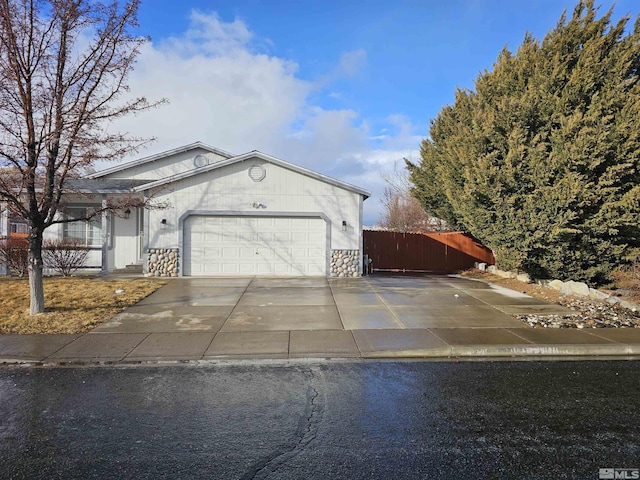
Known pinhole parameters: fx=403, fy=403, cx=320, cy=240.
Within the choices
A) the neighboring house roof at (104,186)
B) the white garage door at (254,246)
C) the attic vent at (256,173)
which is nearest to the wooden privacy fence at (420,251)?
the white garage door at (254,246)

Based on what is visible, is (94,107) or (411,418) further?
(94,107)

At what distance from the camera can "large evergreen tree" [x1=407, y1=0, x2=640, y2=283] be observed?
10.5 m

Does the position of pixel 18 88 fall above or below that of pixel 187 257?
above

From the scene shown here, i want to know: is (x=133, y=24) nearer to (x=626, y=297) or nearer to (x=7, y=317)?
(x=7, y=317)

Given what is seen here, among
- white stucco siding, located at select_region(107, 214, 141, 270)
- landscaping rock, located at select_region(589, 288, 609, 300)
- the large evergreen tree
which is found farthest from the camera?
white stucco siding, located at select_region(107, 214, 141, 270)

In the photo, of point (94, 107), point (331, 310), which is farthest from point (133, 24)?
point (331, 310)

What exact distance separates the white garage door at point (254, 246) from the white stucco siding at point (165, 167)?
528 cm

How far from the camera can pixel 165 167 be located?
60.2 feet

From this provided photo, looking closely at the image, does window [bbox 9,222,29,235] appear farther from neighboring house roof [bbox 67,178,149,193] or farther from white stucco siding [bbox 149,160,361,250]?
white stucco siding [bbox 149,160,361,250]

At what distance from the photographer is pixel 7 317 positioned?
7941 millimetres

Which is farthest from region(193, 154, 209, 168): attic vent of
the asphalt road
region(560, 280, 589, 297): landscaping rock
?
region(560, 280, 589, 297): landscaping rock

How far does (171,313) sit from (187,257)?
18.8ft

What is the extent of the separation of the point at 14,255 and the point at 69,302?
6.11m

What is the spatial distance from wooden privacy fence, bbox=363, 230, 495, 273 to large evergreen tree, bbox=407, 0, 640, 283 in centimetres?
568
